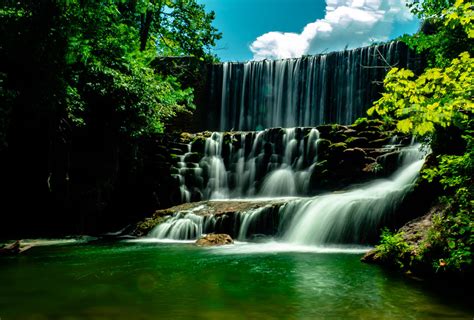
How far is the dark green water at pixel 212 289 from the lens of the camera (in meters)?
4.19

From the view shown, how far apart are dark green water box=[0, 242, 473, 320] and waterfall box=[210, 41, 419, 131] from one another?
17430 mm

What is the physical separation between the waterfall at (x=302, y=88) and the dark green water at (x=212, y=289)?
17430mm

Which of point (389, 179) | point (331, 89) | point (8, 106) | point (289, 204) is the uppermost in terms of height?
point (331, 89)

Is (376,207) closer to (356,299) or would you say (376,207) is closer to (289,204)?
(289,204)

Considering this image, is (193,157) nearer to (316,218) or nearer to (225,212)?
(225,212)

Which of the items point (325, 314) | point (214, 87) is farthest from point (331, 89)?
point (325, 314)

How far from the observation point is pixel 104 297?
15.8 feet

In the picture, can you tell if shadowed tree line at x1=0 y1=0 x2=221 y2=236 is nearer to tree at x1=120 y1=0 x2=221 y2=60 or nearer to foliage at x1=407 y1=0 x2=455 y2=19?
tree at x1=120 y1=0 x2=221 y2=60

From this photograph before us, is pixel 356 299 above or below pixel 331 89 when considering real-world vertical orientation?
below

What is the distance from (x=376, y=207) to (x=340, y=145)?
672cm

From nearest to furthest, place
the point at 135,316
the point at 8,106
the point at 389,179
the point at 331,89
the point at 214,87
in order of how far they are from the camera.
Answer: the point at 135,316
the point at 8,106
the point at 389,179
the point at 331,89
the point at 214,87

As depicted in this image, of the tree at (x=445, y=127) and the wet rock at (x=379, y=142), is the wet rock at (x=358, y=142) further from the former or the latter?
the tree at (x=445, y=127)

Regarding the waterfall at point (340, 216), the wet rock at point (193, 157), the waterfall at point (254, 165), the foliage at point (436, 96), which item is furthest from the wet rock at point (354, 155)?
the foliage at point (436, 96)

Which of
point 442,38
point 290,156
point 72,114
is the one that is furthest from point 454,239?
point 290,156
